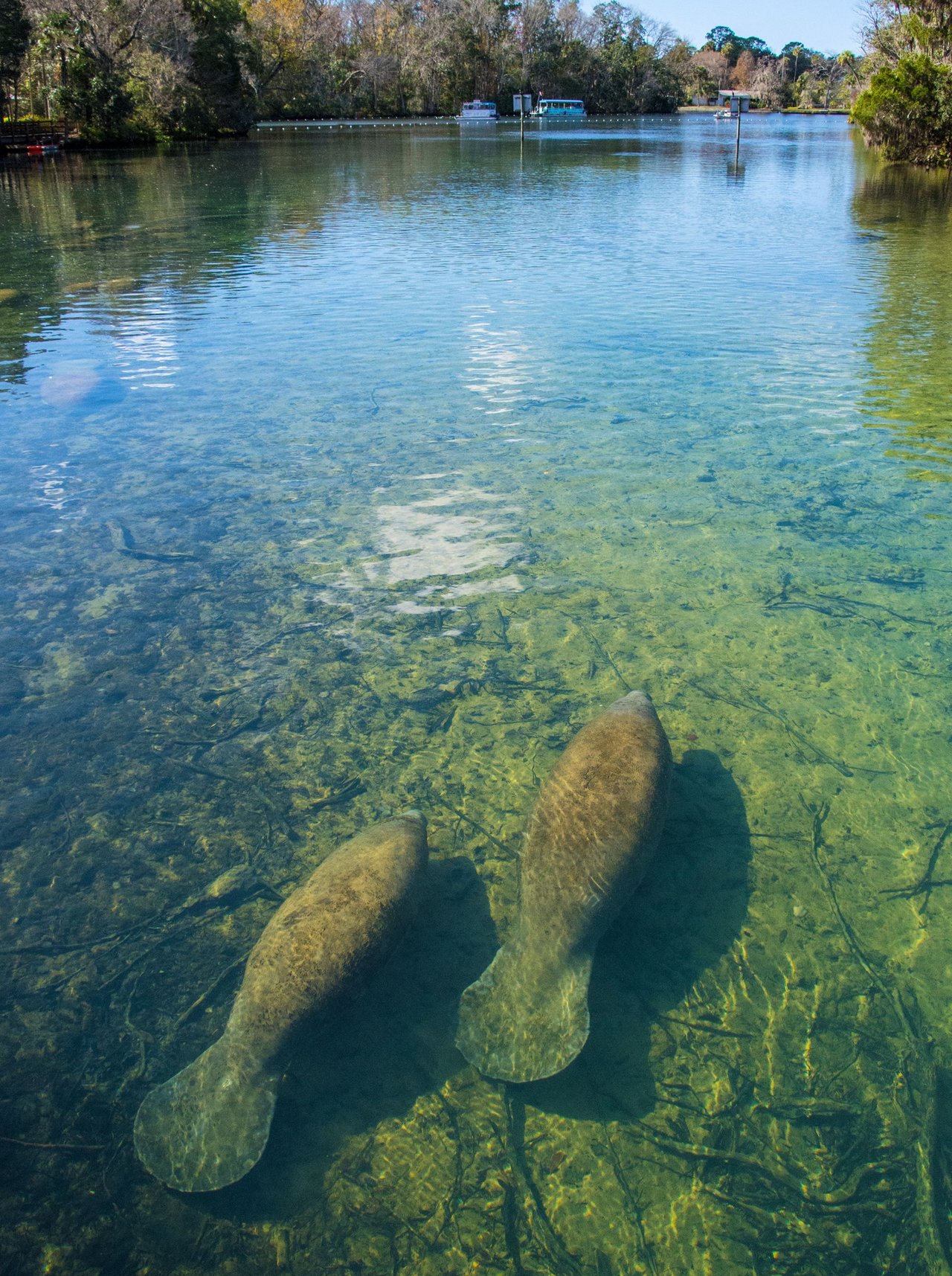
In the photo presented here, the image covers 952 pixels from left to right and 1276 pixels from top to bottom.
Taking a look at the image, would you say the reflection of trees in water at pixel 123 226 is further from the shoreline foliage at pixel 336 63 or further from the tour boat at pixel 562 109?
the tour boat at pixel 562 109

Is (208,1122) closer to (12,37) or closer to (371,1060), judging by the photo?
(371,1060)

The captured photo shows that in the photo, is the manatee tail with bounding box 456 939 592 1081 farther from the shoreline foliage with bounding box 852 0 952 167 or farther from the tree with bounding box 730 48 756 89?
the tree with bounding box 730 48 756 89

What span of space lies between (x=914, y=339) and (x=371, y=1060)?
42.0 feet

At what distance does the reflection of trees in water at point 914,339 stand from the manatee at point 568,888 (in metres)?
5.71

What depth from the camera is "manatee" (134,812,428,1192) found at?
2.81 metres

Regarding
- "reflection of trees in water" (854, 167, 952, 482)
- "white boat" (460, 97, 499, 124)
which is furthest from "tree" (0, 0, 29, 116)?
"white boat" (460, 97, 499, 124)

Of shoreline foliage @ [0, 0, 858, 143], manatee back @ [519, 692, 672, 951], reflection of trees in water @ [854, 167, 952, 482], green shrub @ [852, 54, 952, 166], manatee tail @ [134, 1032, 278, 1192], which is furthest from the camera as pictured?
shoreline foliage @ [0, 0, 858, 143]

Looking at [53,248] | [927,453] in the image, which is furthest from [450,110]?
[927,453]

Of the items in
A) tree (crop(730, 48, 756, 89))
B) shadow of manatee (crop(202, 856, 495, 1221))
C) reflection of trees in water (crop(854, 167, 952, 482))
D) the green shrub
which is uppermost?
tree (crop(730, 48, 756, 89))

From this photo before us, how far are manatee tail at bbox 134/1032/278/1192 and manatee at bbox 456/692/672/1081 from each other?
2.55 feet

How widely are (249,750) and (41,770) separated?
1106 mm

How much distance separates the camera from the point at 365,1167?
9.43 ft

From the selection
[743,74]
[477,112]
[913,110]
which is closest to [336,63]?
[477,112]

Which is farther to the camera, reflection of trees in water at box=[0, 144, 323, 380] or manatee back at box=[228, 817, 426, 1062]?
reflection of trees in water at box=[0, 144, 323, 380]
